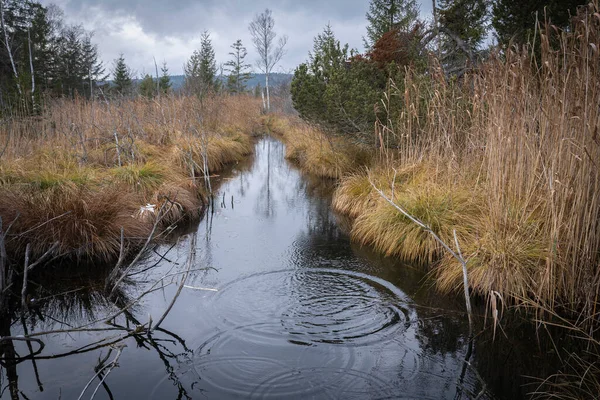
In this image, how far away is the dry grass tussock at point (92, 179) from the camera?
4758 mm

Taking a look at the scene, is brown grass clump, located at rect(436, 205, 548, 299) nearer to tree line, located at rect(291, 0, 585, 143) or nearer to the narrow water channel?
the narrow water channel

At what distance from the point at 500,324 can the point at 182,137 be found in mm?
8320

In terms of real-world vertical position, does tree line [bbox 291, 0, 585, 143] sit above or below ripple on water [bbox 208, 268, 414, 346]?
above

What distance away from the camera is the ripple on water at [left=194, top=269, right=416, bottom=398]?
283 cm

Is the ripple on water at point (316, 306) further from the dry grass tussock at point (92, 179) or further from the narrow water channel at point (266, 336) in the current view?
the dry grass tussock at point (92, 179)

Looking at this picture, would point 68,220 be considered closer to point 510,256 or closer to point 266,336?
point 266,336

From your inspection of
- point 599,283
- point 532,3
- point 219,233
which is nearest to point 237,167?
point 219,233

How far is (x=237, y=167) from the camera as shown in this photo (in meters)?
11.4

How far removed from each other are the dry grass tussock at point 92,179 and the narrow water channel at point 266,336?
0.49 m

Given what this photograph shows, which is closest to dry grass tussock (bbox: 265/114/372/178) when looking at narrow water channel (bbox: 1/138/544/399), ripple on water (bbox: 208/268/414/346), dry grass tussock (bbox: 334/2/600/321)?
narrow water channel (bbox: 1/138/544/399)

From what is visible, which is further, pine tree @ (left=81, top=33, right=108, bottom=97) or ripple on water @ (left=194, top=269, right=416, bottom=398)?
pine tree @ (left=81, top=33, right=108, bottom=97)

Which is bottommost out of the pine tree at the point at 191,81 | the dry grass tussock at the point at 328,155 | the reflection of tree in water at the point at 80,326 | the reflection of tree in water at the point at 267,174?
the reflection of tree in water at the point at 80,326

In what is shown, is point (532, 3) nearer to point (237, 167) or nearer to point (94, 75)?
point (237, 167)

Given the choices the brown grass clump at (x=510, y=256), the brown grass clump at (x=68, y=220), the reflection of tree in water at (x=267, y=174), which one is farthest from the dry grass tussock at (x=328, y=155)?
the brown grass clump at (x=510, y=256)
